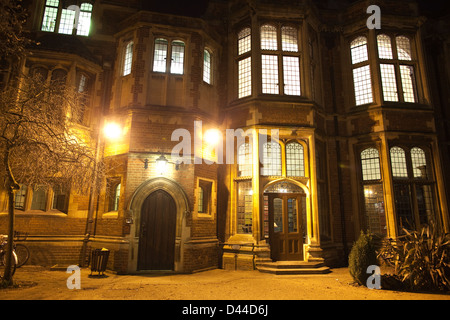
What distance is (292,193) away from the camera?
11.2 meters

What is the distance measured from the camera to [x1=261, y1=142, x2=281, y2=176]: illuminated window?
1115cm

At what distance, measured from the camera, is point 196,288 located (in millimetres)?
7582

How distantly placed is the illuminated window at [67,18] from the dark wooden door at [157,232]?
8474 mm

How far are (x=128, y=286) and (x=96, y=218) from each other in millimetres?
4138

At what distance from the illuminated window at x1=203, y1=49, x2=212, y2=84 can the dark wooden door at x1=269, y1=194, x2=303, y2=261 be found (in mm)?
5581

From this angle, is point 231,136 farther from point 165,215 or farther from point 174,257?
point 174,257

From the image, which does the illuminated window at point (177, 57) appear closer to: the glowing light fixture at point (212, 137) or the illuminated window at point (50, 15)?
the glowing light fixture at point (212, 137)

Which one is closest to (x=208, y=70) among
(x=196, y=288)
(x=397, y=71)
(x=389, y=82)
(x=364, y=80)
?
(x=364, y=80)

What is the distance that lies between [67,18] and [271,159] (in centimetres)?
1107

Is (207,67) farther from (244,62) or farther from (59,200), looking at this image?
(59,200)
